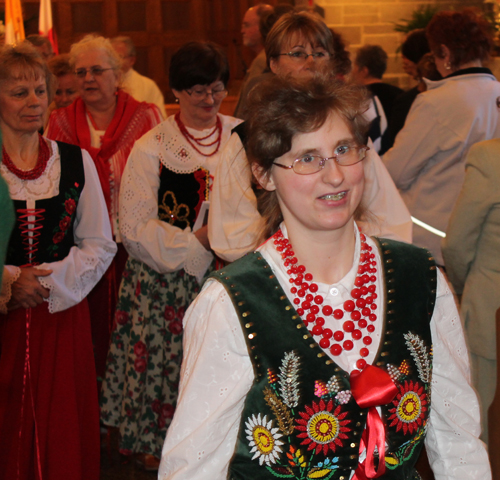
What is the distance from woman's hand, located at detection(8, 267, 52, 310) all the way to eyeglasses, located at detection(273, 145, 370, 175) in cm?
143

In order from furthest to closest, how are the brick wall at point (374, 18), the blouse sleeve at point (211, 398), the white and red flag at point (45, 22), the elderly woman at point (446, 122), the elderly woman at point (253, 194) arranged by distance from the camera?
1. the brick wall at point (374, 18)
2. the white and red flag at point (45, 22)
3. the elderly woman at point (446, 122)
4. the elderly woman at point (253, 194)
5. the blouse sleeve at point (211, 398)

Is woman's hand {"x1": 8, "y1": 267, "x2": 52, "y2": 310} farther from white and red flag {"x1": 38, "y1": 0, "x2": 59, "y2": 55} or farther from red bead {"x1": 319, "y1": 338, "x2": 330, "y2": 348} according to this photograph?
white and red flag {"x1": 38, "y1": 0, "x2": 59, "y2": 55}

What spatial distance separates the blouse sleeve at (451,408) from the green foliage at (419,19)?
18.2ft

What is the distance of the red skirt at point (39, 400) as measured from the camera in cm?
259

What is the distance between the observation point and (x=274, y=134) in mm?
1452

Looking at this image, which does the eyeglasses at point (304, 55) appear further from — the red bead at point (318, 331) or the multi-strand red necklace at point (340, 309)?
the red bead at point (318, 331)

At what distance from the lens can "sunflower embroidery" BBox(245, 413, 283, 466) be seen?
1.37 meters

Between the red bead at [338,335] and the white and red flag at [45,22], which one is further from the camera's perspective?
the white and red flag at [45,22]

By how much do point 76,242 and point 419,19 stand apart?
488cm

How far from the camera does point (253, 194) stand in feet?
7.82

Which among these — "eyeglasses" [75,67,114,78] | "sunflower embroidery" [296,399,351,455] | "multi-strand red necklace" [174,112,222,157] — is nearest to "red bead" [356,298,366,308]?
"sunflower embroidery" [296,399,351,455]

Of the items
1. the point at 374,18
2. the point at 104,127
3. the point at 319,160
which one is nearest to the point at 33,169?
the point at 104,127

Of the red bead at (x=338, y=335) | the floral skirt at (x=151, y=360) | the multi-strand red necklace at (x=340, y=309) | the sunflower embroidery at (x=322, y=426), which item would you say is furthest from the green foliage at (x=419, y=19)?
the sunflower embroidery at (x=322, y=426)

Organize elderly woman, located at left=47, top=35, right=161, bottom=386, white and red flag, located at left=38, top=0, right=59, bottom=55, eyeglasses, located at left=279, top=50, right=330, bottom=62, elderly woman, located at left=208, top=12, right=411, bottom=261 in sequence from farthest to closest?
white and red flag, located at left=38, top=0, right=59, bottom=55 → elderly woman, located at left=47, top=35, right=161, bottom=386 → eyeglasses, located at left=279, top=50, right=330, bottom=62 → elderly woman, located at left=208, top=12, right=411, bottom=261
